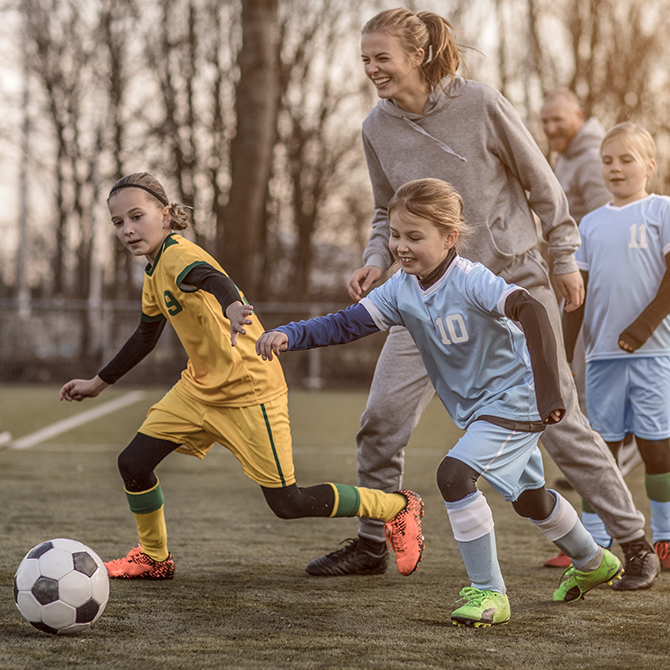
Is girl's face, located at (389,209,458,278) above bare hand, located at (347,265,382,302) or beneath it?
above

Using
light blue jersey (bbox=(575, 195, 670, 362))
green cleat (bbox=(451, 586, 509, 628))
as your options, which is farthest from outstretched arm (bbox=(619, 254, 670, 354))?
green cleat (bbox=(451, 586, 509, 628))

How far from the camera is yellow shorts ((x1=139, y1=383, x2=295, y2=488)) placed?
131 inches

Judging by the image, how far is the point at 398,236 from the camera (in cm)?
292

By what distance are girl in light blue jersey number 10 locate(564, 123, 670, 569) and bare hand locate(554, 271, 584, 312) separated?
0.51 m

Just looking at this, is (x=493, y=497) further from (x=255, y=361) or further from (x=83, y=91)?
(x=83, y=91)

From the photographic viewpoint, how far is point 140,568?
11.4ft

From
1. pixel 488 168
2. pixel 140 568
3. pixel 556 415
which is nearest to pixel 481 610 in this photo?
pixel 556 415

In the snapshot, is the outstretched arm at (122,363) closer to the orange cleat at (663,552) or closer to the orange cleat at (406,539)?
the orange cleat at (406,539)

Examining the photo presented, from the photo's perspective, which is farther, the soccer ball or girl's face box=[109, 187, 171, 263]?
girl's face box=[109, 187, 171, 263]

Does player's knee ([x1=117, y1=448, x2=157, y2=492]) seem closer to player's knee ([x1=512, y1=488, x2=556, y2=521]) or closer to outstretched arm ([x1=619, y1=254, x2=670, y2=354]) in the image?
player's knee ([x1=512, y1=488, x2=556, y2=521])

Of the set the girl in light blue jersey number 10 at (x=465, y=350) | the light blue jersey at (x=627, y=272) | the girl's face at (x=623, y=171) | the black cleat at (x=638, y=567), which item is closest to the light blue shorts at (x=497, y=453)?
the girl in light blue jersey number 10 at (x=465, y=350)

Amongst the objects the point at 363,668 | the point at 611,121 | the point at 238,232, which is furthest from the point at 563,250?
the point at 611,121

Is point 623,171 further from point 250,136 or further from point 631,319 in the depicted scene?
point 250,136

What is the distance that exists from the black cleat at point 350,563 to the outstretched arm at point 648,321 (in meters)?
1.27
